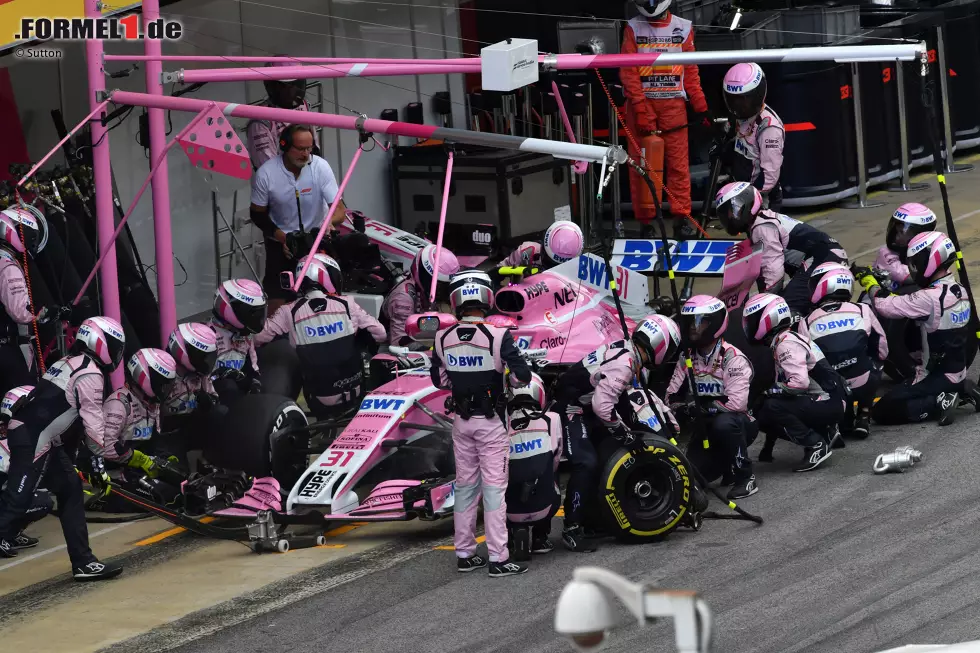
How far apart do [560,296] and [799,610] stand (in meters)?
4.28

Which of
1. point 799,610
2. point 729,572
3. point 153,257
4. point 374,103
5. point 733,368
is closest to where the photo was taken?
point 799,610

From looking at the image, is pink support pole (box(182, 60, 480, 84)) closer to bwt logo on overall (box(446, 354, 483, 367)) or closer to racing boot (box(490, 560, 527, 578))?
bwt logo on overall (box(446, 354, 483, 367))

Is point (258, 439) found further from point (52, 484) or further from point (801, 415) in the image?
point (801, 415)

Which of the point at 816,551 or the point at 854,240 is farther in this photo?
the point at 854,240

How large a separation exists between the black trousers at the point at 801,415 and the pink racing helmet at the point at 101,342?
4.56m

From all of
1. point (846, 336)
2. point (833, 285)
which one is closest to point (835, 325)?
point (846, 336)

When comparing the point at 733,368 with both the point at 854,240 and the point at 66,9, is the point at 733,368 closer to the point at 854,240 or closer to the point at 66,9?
the point at 66,9

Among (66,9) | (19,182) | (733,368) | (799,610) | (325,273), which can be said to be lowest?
(799,610)

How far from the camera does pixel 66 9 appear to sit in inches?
498

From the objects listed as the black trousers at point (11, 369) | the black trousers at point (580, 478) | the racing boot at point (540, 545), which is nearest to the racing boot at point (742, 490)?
the black trousers at point (580, 478)

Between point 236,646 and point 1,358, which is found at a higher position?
point 1,358

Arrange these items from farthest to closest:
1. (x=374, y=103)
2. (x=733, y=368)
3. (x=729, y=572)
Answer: (x=374, y=103) < (x=733, y=368) < (x=729, y=572)

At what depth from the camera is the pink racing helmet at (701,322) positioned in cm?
1116

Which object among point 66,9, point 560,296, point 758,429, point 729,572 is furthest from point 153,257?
point 729,572
